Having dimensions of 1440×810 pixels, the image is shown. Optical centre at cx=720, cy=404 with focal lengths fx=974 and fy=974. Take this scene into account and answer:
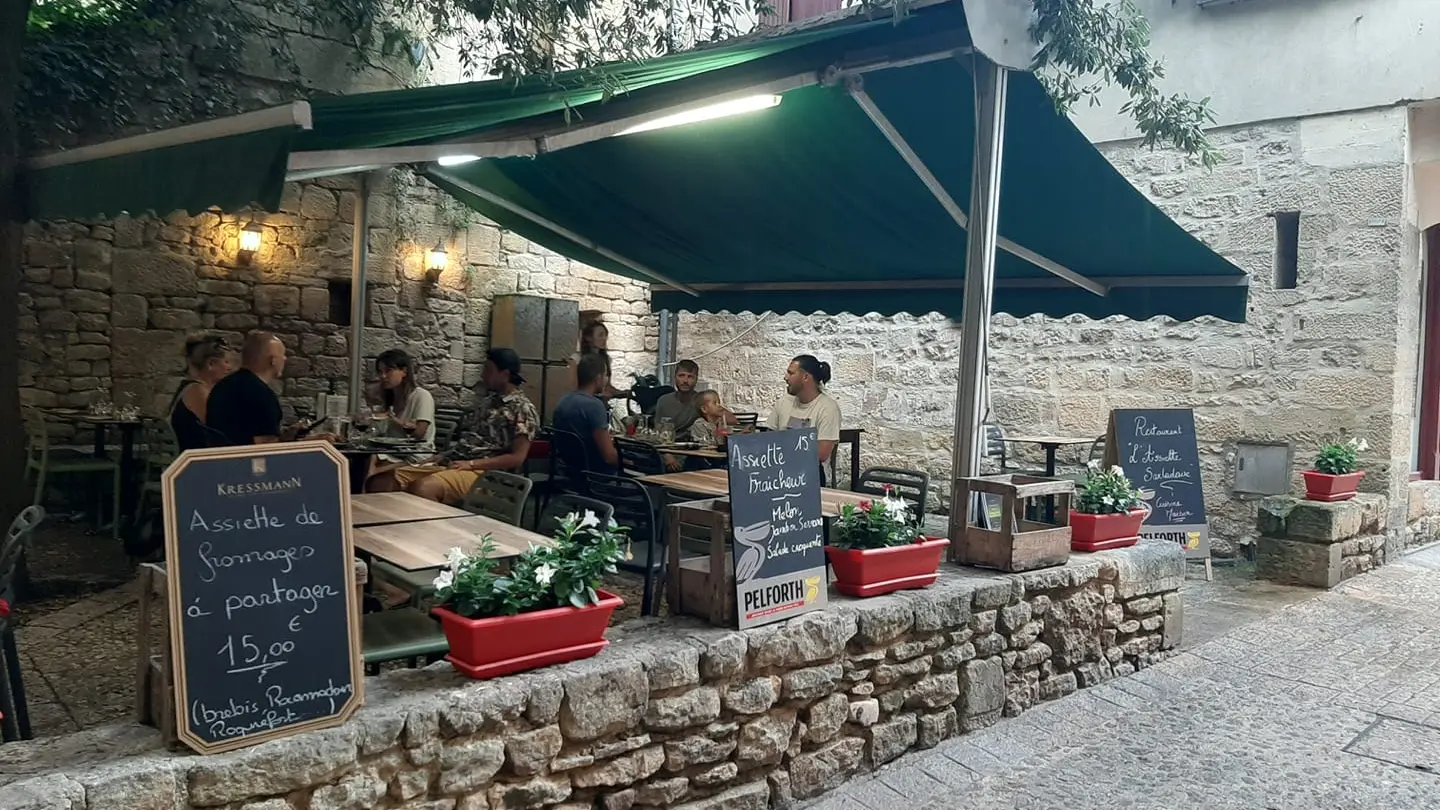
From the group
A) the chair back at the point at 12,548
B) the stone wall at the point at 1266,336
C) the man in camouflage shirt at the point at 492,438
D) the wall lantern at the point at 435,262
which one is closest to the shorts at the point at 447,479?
the man in camouflage shirt at the point at 492,438

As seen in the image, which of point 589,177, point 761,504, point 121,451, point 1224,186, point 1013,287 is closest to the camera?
point 761,504

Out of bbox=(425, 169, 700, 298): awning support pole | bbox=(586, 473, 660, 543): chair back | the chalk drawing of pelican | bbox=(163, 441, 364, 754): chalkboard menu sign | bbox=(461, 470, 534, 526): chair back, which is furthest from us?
bbox=(425, 169, 700, 298): awning support pole

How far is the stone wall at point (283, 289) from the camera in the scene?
6.63 meters

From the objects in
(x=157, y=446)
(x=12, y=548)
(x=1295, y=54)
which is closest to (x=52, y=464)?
(x=157, y=446)

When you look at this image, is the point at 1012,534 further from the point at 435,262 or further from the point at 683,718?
the point at 435,262

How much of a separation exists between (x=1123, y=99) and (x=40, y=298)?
7.71 metres

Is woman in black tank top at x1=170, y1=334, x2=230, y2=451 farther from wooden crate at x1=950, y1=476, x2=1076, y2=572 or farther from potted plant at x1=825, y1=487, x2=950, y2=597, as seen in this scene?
wooden crate at x1=950, y1=476, x2=1076, y2=572

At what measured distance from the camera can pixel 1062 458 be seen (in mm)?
7473

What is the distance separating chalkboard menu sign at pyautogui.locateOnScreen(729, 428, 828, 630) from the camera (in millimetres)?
2811

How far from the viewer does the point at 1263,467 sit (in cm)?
654

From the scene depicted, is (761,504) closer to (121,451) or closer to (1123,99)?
(121,451)

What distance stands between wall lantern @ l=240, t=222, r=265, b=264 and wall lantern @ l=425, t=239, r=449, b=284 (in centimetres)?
137

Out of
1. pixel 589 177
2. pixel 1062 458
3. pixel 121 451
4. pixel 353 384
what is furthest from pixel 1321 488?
pixel 121 451

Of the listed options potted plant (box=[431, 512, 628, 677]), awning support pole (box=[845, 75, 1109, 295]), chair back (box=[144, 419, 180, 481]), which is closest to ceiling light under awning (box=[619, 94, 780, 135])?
awning support pole (box=[845, 75, 1109, 295])
